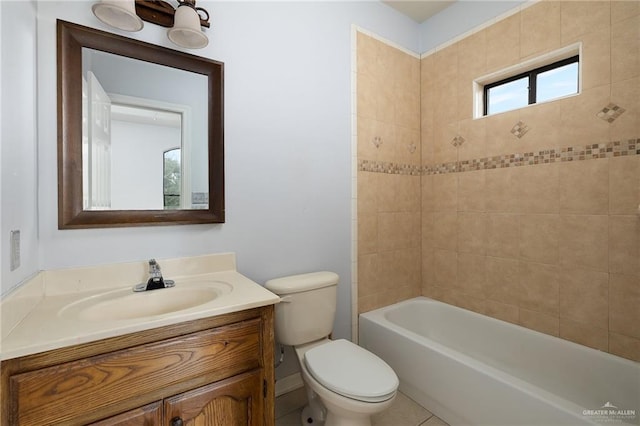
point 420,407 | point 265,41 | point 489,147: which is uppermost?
point 265,41

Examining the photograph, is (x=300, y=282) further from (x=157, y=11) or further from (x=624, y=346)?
(x=624, y=346)

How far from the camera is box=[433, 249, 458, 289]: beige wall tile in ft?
7.60

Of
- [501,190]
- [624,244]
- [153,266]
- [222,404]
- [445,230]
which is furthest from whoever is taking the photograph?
[445,230]

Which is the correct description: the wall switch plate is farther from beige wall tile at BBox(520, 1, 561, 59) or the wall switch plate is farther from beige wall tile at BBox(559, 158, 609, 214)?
beige wall tile at BBox(520, 1, 561, 59)

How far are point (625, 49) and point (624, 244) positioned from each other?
988 mm

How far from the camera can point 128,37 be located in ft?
4.41

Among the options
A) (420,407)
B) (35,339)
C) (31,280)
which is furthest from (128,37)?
(420,407)

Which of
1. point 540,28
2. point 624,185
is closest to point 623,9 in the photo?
point 540,28

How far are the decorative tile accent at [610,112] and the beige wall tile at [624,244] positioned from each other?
1.70ft

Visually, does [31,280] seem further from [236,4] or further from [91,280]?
[236,4]

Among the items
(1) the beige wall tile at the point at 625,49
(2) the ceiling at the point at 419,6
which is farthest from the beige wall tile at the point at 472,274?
(2) the ceiling at the point at 419,6

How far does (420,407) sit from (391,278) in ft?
2.81

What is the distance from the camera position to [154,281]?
130 centimetres

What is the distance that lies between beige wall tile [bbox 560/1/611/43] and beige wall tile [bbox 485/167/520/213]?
2.61 feet
